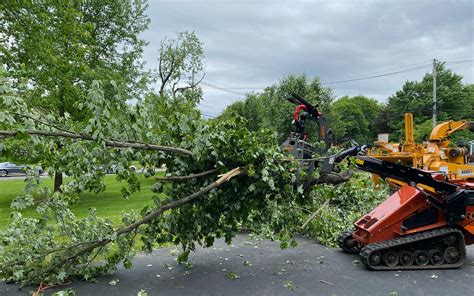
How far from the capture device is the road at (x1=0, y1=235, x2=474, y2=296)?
505 cm

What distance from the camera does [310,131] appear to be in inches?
763

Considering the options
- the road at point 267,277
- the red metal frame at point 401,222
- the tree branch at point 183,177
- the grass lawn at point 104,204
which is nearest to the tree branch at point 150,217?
the tree branch at point 183,177

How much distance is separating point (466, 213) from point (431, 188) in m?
0.64

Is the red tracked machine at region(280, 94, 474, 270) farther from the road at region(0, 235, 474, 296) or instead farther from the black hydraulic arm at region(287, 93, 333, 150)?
the road at region(0, 235, 474, 296)

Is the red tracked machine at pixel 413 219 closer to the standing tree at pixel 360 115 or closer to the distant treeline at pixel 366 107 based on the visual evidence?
the distant treeline at pixel 366 107

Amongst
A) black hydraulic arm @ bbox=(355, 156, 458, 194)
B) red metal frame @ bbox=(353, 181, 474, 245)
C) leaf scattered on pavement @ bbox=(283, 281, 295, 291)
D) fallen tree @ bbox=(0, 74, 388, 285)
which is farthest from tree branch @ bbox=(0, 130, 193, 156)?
red metal frame @ bbox=(353, 181, 474, 245)

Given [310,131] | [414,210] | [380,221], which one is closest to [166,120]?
[380,221]

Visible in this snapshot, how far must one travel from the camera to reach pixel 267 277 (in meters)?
5.57

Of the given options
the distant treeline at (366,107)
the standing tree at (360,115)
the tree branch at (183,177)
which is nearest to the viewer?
the tree branch at (183,177)

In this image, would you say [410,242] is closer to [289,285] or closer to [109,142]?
[289,285]

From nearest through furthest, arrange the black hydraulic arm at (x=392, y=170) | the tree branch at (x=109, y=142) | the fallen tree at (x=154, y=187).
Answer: the tree branch at (x=109, y=142) → the fallen tree at (x=154, y=187) → the black hydraulic arm at (x=392, y=170)

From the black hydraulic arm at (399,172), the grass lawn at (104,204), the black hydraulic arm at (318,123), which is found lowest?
the grass lawn at (104,204)

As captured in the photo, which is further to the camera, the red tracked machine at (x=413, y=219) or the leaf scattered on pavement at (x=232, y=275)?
the red tracked machine at (x=413, y=219)

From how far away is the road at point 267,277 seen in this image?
5051 mm
